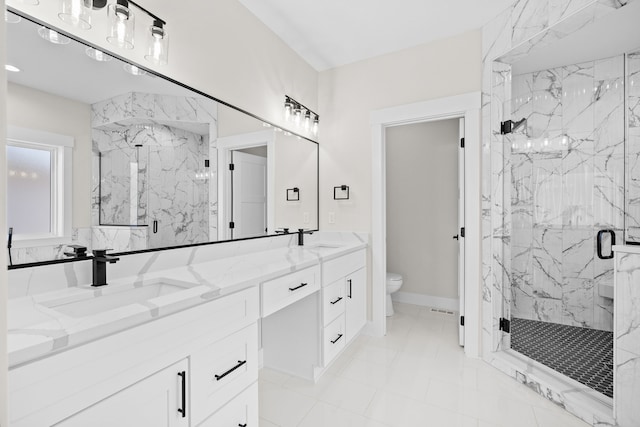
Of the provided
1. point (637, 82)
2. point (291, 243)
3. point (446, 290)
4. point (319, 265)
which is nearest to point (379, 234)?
point (291, 243)

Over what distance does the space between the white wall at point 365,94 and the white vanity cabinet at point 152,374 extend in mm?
1743

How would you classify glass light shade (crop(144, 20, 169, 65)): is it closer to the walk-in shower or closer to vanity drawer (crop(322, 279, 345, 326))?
vanity drawer (crop(322, 279, 345, 326))

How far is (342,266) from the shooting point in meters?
2.34

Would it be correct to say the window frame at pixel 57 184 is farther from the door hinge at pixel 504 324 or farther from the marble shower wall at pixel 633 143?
the door hinge at pixel 504 324

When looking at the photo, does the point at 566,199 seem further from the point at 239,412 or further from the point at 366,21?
the point at 239,412

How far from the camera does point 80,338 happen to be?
0.77m

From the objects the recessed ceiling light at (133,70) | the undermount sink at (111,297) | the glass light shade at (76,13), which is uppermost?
the glass light shade at (76,13)

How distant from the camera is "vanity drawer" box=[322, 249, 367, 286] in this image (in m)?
2.10

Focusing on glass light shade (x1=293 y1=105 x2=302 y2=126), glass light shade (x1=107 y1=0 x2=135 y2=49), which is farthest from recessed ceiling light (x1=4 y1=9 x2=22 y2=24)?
glass light shade (x1=293 y1=105 x2=302 y2=126)

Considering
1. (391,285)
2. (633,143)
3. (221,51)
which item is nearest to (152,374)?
(221,51)

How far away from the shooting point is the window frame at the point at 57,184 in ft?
3.81

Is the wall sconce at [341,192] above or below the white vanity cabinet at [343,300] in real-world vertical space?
above

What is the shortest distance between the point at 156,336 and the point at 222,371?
0.36 meters

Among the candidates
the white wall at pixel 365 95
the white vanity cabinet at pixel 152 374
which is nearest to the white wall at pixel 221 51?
the white wall at pixel 365 95
